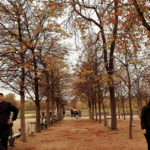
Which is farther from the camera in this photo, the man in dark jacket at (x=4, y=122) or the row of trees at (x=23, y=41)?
the row of trees at (x=23, y=41)

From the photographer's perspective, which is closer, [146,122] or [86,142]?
[146,122]

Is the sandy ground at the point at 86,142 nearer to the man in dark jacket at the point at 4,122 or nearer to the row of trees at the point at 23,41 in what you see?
the row of trees at the point at 23,41

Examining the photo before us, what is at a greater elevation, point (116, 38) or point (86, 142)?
point (116, 38)

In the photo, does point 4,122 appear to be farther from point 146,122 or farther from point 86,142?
point 86,142

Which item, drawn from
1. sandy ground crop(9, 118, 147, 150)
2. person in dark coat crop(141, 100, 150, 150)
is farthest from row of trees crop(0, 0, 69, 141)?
person in dark coat crop(141, 100, 150, 150)

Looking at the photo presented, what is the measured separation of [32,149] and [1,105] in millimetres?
4319

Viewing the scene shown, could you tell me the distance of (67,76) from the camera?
2606cm

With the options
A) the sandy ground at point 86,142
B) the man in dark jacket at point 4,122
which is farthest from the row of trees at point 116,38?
the man in dark jacket at point 4,122

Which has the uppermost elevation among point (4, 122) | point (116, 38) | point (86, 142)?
point (116, 38)

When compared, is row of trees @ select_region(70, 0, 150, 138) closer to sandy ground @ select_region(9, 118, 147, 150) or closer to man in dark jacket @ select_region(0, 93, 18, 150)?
sandy ground @ select_region(9, 118, 147, 150)

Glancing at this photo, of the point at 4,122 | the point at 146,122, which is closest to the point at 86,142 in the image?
the point at 146,122

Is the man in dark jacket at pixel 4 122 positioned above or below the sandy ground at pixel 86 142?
above

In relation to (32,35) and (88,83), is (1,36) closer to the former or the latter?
(32,35)

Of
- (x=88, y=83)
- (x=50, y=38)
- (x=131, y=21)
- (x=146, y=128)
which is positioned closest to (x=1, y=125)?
(x=146, y=128)
